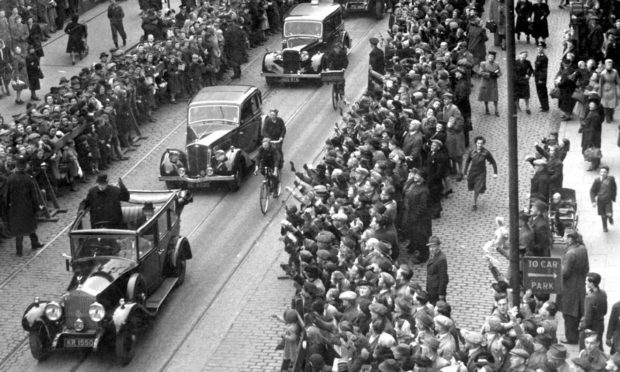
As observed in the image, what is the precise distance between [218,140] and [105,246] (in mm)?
7720

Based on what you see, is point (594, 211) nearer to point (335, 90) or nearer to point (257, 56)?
point (335, 90)

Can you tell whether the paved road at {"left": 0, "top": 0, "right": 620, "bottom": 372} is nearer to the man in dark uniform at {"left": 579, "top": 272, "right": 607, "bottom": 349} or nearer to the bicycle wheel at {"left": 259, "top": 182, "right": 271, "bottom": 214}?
the bicycle wheel at {"left": 259, "top": 182, "right": 271, "bottom": 214}

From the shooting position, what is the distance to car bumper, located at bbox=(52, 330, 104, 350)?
21.4 m

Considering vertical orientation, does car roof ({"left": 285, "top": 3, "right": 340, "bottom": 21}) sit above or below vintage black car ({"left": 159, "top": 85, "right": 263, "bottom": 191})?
above

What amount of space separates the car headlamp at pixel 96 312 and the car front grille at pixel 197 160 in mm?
8611

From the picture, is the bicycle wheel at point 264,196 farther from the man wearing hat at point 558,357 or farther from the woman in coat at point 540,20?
the woman in coat at point 540,20

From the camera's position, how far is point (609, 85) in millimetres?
31391

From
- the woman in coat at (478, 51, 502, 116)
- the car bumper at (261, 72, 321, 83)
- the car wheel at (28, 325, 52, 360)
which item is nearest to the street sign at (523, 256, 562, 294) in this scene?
the car wheel at (28, 325, 52, 360)

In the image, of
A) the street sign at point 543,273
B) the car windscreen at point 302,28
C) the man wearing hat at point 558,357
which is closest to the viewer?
the man wearing hat at point 558,357

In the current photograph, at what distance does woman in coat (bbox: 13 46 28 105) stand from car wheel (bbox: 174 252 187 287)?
1307cm

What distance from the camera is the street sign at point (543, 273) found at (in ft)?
62.5

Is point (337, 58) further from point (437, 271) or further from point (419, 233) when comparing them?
point (437, 271)

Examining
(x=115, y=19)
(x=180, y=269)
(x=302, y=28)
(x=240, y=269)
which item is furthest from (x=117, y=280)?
(x=115, y=19)

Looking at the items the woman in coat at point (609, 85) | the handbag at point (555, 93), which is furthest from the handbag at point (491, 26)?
the woman in coat at point (609, 85)
